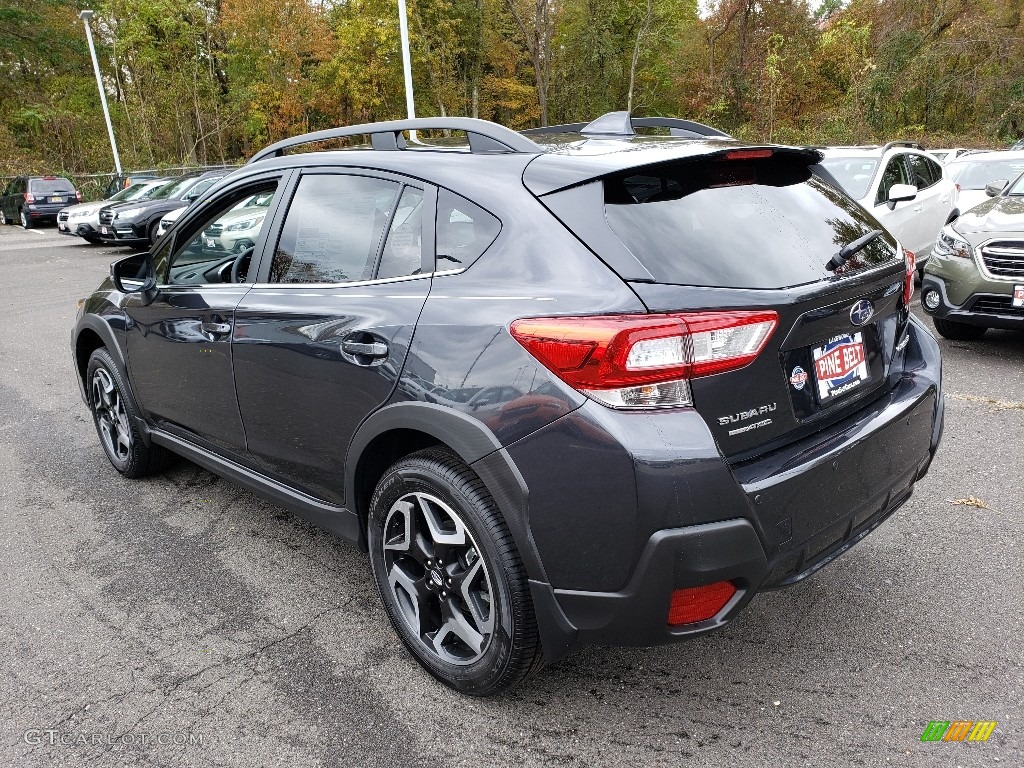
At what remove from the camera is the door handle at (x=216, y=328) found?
10.6ft

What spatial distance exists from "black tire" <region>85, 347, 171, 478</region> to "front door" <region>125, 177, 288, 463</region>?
0.85 ft

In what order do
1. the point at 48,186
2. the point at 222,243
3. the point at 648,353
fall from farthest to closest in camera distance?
the point at 48,186 → the point at 222,243 → the point at 648,353

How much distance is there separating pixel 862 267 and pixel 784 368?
59 centimetres

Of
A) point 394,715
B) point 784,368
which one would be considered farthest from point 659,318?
point 394,715

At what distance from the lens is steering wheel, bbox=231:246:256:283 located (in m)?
3.32

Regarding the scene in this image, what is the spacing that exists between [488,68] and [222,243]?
38.4 metres

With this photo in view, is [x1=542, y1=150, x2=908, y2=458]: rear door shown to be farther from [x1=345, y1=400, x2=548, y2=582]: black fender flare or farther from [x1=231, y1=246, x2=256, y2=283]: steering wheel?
[x1=231, y1=246, x2=256, y2=283]: steering wheel

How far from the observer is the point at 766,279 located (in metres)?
2.24

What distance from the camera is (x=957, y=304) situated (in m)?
6.17

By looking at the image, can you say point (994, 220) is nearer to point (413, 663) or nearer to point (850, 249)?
point (850, 249)

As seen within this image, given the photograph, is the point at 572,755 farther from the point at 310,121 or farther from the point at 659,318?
the point at 310,121

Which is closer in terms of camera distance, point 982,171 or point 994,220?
point 994,220

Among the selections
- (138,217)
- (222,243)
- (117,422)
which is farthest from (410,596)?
(138,217)

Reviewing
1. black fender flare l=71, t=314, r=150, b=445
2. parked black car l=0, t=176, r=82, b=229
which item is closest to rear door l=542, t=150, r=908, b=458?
black fender flare l=71, t=314, r=150, b=445
